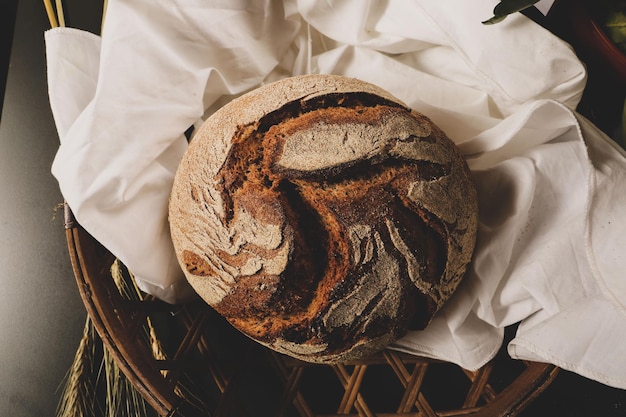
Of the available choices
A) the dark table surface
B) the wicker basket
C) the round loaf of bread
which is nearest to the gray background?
the dark table surface

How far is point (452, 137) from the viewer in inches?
34.5

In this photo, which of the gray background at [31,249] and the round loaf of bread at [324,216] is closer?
the round loaf of bread at [324,216]

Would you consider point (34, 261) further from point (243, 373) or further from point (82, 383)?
point (243, 373)

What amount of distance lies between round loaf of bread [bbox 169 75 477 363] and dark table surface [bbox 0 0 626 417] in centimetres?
41

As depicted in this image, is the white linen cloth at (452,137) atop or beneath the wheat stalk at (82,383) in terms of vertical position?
atop

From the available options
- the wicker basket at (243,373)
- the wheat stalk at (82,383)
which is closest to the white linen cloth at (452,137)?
the wicker basket at (243,373)

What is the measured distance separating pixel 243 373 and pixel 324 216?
0.37 m

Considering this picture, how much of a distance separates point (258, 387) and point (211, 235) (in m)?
0.36

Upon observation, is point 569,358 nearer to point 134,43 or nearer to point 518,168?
point 518,168

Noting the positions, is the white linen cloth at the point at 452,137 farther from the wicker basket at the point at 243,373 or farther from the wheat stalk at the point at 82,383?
the wheat stalk at the point at 82,383

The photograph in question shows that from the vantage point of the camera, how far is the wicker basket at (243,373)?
0.76m

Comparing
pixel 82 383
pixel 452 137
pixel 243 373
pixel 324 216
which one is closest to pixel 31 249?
pixel 82 383

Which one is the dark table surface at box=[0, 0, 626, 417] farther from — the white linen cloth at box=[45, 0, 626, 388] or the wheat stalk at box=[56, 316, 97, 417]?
the white linen cloth at box=[45, 0, 626, 388]

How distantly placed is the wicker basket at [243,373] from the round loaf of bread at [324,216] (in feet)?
0.47
